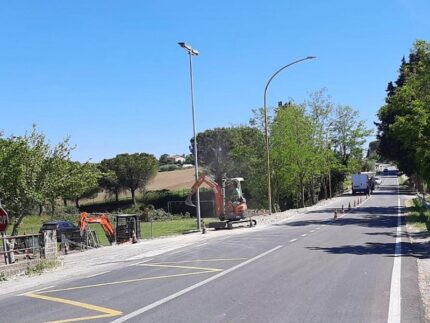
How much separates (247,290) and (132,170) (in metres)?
80.4

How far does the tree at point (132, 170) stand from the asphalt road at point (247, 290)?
72434 mm

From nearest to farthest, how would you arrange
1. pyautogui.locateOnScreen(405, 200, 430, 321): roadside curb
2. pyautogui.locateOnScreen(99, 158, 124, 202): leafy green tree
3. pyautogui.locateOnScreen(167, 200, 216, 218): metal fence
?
pyautogui.locateOnScreen(405, 200, 430, 321): roadside curb, pyautogui.locateOnScreen(167, 200, 216, 218): metal fence, pyautogui.locateOnScreen(99, 158, 124, 202): leafy green tree

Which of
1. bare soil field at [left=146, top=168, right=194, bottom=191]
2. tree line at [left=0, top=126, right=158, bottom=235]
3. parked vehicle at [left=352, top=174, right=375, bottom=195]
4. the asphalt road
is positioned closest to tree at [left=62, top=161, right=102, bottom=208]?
tree line at [left=0, top=126, right=158, bottom=235]

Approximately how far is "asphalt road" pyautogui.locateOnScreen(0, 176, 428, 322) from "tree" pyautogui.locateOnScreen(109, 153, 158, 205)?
238ft

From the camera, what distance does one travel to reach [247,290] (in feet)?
34.3

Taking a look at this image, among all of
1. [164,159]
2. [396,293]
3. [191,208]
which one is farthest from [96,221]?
[164,159]

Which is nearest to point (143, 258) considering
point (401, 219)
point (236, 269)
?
point (236, 269)

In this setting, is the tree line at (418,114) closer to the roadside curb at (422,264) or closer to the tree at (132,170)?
the roadside curb at (422,264)

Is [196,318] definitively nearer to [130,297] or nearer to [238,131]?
[130,297]

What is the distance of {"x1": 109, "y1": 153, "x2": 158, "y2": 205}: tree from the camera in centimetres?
8975

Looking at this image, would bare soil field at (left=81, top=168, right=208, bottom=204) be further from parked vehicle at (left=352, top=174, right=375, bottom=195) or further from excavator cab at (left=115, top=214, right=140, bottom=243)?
excavator cab at (left=115, top=214, right=140, bottom=243)

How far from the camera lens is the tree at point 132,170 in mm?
89750

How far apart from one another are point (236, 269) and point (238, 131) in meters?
66.1

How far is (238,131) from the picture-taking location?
79375mm
